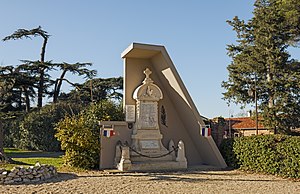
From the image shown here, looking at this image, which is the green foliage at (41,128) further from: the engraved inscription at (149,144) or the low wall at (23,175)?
the low wall at (23,175)

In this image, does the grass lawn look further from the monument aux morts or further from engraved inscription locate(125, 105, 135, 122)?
engraved inscription locate(125, 105, 135, 122)

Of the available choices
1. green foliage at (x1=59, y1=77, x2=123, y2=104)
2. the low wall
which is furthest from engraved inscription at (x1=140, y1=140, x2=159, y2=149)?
green foliage at (x1=59, y1=77, x2=123, y2=104)

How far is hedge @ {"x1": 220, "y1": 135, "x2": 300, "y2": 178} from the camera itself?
9.22 m

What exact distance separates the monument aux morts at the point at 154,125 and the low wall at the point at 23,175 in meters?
2.68

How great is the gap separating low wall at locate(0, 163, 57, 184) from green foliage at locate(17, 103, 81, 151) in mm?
12683

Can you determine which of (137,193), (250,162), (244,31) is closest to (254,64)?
(244,31)

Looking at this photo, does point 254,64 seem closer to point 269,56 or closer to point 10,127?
point 269,56

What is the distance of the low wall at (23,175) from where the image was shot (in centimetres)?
807

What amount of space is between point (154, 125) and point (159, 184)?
13.2 feet

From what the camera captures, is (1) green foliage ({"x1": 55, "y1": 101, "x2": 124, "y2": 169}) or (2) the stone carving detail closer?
(1) green foliage ({"x1": 55, "y1": 101, "x2": 124, "y2": 169})

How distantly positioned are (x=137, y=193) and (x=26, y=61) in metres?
22.5

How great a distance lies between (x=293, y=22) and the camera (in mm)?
21328

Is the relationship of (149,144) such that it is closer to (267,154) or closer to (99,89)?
(267,154)

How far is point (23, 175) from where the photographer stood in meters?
8.26
